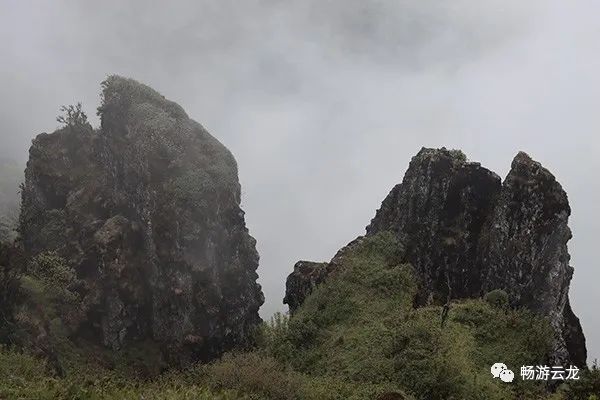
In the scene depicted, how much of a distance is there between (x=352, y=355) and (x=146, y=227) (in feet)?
77.9

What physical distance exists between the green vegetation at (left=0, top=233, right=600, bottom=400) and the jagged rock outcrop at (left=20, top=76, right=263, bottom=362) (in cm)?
240

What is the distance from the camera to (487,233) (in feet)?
137

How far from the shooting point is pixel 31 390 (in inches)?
635

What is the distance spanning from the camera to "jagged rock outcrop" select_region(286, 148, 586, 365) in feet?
125

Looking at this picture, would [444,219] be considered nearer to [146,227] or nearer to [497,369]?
[497,369]

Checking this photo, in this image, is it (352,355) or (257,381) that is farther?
(352,355)

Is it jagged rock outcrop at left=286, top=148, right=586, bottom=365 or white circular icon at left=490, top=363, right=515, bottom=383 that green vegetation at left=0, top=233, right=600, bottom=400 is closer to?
white circular icon at left=490, top=363, right=515, bottom=383

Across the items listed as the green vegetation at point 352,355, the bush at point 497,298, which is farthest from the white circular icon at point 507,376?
the bush at point 497,298

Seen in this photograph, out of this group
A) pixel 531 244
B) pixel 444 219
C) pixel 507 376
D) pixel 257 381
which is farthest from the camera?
pixel 444 219

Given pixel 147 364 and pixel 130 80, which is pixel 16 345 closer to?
pixel 147 364

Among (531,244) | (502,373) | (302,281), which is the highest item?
(531,244)

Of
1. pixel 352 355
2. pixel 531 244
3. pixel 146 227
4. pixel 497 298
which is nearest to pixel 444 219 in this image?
pixel 531 244

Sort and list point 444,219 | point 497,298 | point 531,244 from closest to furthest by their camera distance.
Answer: point 497,298 → point 531,244 → point 444,219

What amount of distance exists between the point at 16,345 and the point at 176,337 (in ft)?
53.9
